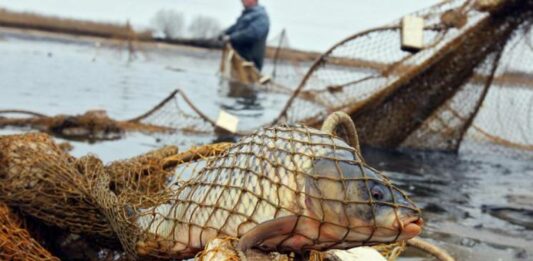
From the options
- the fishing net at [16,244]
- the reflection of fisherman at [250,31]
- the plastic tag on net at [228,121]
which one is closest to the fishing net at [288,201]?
the fishing net at [16,244]

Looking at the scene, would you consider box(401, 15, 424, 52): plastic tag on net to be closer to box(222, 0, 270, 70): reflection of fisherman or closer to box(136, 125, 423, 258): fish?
box(136, 125, 423, 258): fish

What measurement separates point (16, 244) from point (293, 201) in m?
1.67

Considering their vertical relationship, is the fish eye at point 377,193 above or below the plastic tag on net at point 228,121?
above

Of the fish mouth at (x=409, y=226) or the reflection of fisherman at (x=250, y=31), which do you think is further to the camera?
the reflection of fisherman at (x=250, y=31)

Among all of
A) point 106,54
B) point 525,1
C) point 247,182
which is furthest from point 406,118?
point 106,54

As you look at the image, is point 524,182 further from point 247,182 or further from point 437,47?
point 247,182

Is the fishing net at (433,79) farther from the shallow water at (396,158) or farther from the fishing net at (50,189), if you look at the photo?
the fishing net at (50,189)

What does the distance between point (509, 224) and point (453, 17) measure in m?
2.61

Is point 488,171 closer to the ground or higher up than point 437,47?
closer to the ground

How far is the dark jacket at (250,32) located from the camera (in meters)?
17.3

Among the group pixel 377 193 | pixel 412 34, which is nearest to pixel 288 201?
pixel 377 193

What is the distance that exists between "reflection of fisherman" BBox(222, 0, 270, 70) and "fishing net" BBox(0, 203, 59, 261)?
1386 cm

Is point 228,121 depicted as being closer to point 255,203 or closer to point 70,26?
point 255,203

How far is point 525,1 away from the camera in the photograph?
721 centimetres
